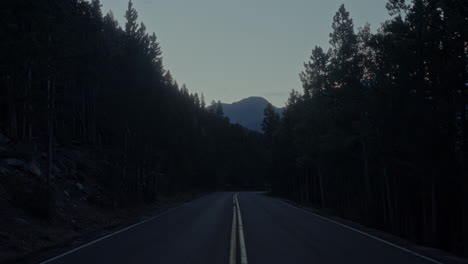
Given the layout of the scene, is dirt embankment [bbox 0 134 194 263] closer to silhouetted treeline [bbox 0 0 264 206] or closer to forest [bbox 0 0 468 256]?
forest [bbox 0 0 468 256]

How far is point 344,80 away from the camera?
31.3m

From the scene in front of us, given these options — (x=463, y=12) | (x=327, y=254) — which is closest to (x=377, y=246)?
(x=327, y=254)

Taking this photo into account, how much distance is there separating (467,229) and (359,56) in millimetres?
15678

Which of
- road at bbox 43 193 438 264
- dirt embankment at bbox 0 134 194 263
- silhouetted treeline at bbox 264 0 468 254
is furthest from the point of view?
silhouetted treeline at bbox 264 0 468 254

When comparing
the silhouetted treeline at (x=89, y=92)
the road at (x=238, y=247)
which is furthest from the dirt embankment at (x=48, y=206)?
the road at (x=238, y=247)

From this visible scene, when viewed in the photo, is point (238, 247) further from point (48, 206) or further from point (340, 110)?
point (340, 110)

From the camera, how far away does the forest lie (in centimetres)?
1720

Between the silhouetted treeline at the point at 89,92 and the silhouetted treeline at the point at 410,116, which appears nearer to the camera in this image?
the silhouetted treeline at the point at 89,92

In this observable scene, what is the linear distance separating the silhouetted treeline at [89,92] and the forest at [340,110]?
86mm

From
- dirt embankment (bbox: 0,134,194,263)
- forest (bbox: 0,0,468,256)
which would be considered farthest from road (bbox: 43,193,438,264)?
forest (bbox: 0,0,468,256)

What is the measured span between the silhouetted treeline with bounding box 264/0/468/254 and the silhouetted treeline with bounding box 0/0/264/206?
13401mm

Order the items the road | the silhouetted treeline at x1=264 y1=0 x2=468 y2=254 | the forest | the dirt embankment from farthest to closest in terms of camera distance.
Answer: the silhouetted treeline at x1=264 y1=0 x2=468 y2=254 < the forest < the dirt embankment < the road

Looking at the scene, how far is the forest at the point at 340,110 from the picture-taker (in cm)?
1720

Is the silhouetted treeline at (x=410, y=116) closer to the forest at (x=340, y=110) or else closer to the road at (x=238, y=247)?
the forest at (x=340, y=110)
